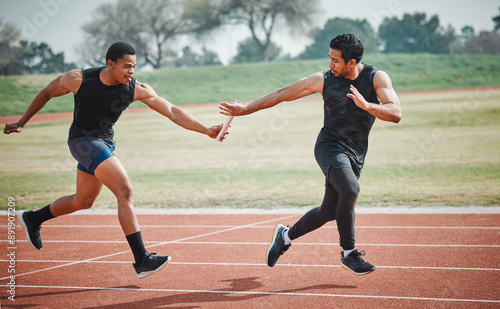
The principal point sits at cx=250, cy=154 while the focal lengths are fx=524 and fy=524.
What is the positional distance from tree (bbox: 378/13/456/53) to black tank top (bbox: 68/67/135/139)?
6787cm

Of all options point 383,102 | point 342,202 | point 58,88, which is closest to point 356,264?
point 342,202

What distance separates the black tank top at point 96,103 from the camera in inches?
196

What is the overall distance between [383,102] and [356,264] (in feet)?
4.69

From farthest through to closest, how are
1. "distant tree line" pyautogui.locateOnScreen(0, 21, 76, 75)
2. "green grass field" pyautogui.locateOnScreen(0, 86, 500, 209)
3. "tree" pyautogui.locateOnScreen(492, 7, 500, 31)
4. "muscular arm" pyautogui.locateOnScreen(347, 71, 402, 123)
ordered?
"tree" pyautogui.locateOnScreen(492, 7, 500, 31)
"distant tree line" pyautogui.locateOnScreen(0, 21, 76, 75)
"green grass field" pyautogui.locateOnScreen(0, 86, 500, 209)
"muscular arm" pyautogui.locateOnScreen(347, 71, 402, 123)

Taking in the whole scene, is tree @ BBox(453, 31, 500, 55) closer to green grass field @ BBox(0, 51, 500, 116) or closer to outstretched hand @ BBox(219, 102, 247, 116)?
green grass field @ BBox(0, 51, 500, 116)

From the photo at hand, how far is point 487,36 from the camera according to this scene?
65188 mm

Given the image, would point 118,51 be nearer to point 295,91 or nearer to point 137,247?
point 295,91

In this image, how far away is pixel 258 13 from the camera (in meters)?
65.8

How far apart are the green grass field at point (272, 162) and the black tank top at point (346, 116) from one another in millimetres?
4208

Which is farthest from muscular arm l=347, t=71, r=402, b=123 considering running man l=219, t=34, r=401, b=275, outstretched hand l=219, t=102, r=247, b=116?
outstretched hand l=219, t=102, r=247, b=116

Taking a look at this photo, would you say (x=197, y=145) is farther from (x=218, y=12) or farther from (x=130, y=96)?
(x=218, y=12)

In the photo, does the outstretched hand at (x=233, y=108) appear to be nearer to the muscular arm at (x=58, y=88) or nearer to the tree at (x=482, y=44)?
the muscular arm at (x=58, y=88)

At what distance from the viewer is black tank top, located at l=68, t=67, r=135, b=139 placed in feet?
16.4

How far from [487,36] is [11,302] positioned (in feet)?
230
